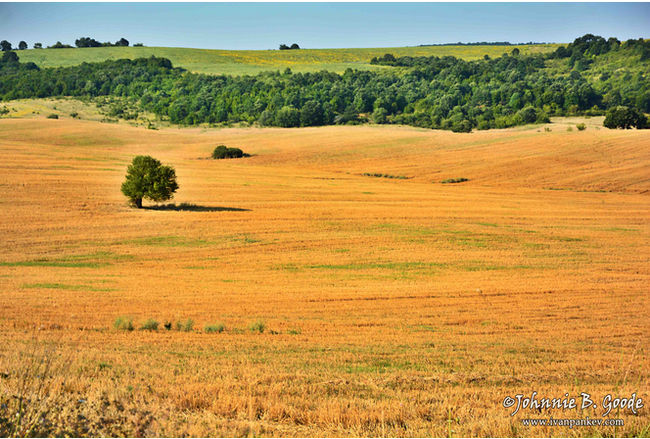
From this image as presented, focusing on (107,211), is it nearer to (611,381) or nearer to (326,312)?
(326,312)

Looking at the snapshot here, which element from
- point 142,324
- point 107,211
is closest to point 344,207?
point 107,211

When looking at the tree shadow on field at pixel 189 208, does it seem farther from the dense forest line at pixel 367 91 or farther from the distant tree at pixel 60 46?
the distant tree at pixel 60 46

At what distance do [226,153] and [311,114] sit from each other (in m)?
37.0

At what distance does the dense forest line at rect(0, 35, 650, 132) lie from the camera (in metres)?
111

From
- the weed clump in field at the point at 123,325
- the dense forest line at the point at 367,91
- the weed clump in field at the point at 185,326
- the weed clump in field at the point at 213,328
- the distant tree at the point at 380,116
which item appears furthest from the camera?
the distant tree at the point at 380,116

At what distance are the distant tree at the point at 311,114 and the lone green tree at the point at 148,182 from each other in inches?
2888

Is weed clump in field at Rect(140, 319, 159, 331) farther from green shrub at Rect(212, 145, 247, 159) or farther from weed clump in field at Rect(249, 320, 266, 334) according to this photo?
green shrub at Rect(212, 145, 247, 159)

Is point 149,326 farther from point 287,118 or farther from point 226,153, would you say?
point 287,118

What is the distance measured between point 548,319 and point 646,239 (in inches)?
834

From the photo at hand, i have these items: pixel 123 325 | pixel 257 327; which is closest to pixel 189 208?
pixel 123 325

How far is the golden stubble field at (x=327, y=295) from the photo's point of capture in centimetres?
759

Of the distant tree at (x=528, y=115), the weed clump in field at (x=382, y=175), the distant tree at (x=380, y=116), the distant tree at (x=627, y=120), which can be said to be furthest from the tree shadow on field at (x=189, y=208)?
the distant tree at (x=528, y=115)

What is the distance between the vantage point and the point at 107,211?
36750mm

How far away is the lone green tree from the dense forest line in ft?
237
